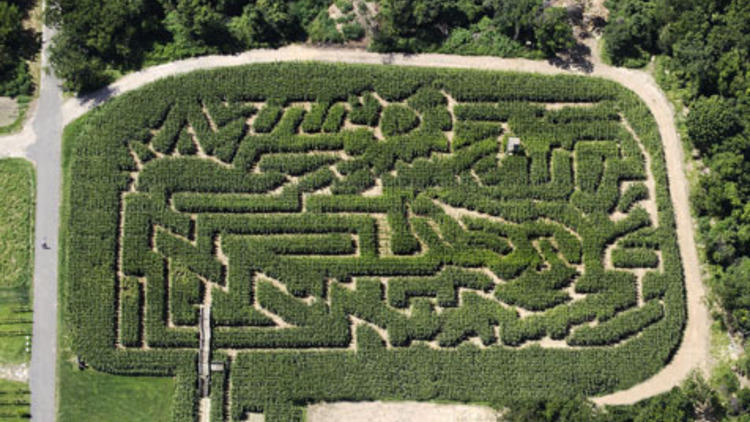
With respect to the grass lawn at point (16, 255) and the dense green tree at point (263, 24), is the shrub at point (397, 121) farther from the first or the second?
the grass lawn at point (16, 255)

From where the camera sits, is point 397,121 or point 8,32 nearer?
point 8,32

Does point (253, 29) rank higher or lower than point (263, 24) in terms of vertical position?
lower

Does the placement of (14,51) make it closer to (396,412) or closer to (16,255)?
(16,255)

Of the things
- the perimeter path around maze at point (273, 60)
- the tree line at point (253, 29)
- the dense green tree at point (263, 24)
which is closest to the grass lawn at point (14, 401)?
the perimeter path around maze at point (273, 60)

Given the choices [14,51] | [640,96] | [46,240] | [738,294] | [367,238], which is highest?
[14,51]

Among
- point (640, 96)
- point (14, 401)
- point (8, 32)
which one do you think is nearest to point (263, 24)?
point (8, 32)

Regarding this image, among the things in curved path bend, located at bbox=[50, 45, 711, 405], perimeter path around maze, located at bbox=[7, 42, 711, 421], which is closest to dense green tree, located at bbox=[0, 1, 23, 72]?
perimeter path around maze, located at bbox=[7, 42, 711, 421]
